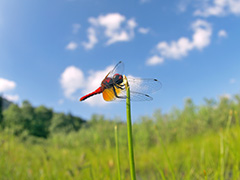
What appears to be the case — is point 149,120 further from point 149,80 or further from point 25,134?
point 149,80

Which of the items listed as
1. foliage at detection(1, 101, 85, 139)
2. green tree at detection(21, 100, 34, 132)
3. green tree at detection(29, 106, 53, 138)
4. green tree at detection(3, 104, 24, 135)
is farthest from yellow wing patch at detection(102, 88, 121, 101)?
A: green tree at detection(29, 106, 53, 138)

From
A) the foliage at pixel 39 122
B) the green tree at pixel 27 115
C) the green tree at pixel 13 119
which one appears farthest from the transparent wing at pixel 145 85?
the green tree at pixel 27 115

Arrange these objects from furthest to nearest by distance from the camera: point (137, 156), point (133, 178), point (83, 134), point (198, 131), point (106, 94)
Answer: point (83, 134) < point (198, 131) < point (137, 156) < point (106, 94) < point (133, 178)

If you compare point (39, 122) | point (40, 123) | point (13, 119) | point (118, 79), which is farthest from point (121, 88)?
point (40, 123)

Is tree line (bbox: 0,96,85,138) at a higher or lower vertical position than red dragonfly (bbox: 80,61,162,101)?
higher

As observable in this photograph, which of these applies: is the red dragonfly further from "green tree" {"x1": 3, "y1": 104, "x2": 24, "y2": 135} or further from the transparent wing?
"green tree" {"x1": 3, "y1": 104, "x2": 24, "y2": 135}

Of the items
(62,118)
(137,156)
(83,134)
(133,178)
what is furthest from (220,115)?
(133,178)

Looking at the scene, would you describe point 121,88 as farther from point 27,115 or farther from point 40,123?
point 40,123

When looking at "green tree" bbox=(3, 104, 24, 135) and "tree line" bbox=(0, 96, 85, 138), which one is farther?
"tree line" bbox=(0, 96, 85, 138)
